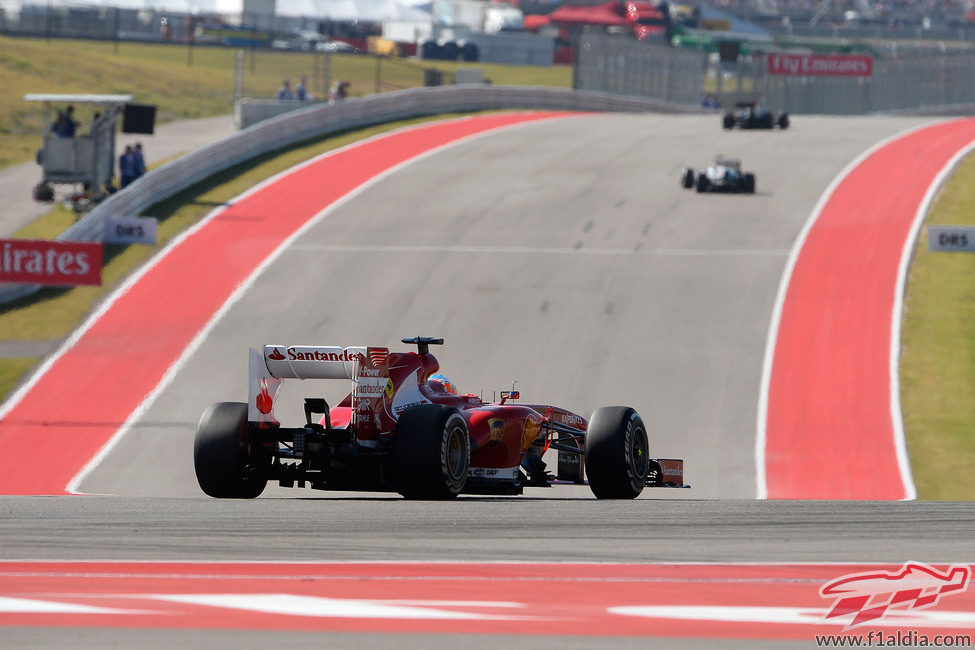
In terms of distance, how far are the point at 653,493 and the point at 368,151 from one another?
26.8 meters

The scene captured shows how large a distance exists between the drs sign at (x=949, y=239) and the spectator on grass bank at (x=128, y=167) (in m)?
20.1

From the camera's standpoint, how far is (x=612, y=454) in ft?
42.4

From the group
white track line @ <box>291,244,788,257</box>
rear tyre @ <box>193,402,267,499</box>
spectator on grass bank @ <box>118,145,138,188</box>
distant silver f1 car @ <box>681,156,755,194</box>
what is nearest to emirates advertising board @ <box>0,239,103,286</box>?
white track line @ <box>291,244,788,257</box>

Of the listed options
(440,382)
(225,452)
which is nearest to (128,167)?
(440,382)

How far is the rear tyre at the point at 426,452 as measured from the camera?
1157cm

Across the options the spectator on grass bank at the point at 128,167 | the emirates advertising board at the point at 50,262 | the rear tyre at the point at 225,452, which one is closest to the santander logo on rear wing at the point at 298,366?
the rear tyre at the point at 225,452

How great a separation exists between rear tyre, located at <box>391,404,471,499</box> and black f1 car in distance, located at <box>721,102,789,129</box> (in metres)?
40.6

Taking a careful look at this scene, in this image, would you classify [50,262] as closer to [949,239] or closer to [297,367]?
[297,367]

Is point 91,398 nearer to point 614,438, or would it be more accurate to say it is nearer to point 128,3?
point 614,438

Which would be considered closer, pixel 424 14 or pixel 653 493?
pixel 653 493

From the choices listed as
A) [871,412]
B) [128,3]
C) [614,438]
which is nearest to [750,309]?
[871,412]

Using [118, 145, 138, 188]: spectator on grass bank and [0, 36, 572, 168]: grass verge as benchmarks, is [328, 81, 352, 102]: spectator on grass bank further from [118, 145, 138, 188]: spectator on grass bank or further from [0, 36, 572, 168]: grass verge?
[118, 145, 138, 188]: spectator on grass bank

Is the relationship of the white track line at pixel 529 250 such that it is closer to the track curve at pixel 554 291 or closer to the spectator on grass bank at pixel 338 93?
the track curve at pixel 554 291

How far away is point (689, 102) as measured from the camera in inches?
2525
